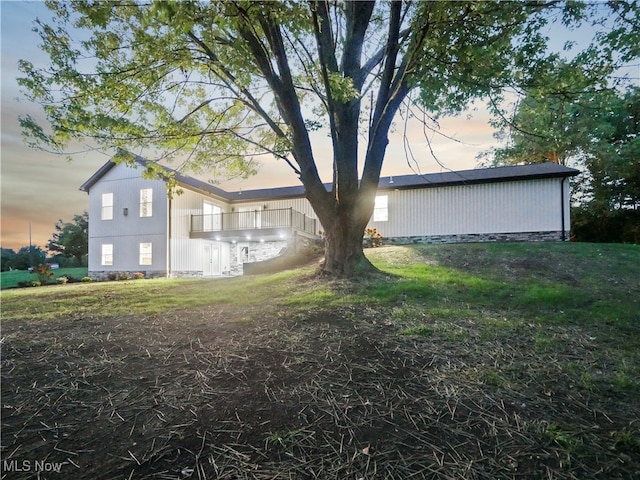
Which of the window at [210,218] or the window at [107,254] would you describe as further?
the window at [210,218]

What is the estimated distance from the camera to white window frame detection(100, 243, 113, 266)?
56.2ft

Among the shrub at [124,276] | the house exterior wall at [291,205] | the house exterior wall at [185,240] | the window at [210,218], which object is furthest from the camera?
the house exterior wall at [291,205]

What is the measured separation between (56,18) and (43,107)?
65.4 inches

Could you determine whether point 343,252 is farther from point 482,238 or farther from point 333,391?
point 482,238

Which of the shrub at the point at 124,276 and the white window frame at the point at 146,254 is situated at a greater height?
the white window frame at the point at 146,254

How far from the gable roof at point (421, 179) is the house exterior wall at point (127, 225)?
0.86m

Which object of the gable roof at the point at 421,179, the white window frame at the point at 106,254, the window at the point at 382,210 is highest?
the gable roof at the point at 421,179

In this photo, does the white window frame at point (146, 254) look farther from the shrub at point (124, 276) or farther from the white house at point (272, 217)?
the shrub at point (124, 276)

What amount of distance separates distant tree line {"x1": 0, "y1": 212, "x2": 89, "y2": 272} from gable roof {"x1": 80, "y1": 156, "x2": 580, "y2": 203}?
18353mm

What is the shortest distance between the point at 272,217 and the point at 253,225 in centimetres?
129

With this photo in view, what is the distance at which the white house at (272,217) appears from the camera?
46.9 feet

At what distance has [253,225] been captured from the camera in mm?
18266

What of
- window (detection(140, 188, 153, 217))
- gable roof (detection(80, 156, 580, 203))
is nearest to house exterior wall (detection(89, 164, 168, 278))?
window (detection(140, 188, 153, 217))

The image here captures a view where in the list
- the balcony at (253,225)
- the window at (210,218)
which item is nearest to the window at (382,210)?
the balcony at (253,225)
